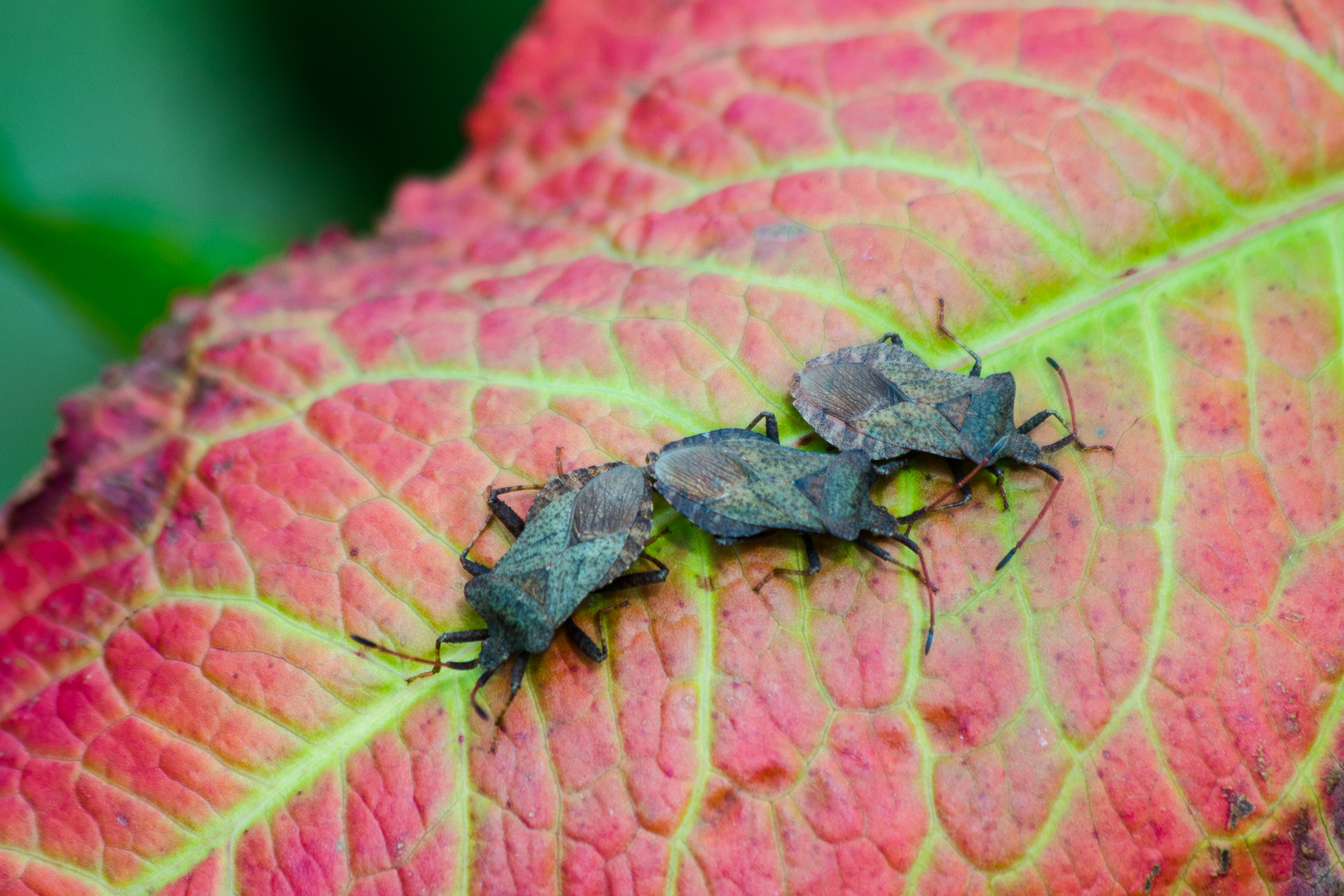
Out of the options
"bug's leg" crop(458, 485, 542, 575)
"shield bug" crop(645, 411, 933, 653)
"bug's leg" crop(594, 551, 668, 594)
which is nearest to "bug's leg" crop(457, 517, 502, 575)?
"bug's leg" crop(458, 485, 542, 575)

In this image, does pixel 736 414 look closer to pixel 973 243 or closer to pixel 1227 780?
pixel 973 243

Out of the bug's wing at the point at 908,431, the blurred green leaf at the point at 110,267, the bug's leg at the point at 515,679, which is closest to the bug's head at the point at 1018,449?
the bug's wing at the point at 908,431

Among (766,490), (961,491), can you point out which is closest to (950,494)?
(961,491)

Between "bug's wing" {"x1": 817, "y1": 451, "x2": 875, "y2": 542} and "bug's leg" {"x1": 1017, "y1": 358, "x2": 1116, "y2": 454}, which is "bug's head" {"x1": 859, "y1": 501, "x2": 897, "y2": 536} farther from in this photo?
"bug's leg" {"x1": 1017, "y1": 358, "x2": 1116, "y2": 454}

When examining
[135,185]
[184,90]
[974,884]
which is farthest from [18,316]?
[974,884]

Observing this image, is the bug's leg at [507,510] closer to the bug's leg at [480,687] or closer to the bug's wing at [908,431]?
the bug's leg at [480,687]
